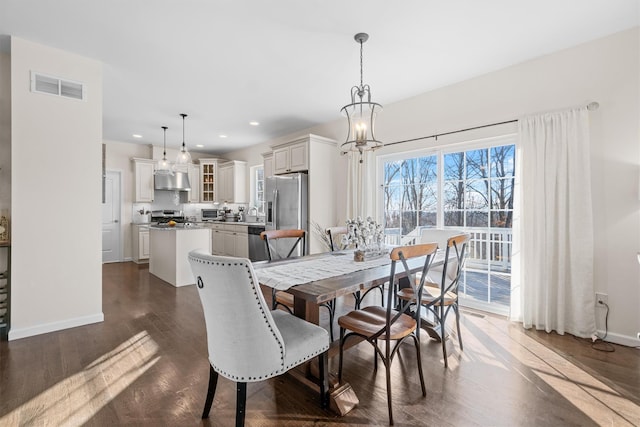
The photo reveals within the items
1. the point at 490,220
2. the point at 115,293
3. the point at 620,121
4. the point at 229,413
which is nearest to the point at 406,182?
the point at 490,220

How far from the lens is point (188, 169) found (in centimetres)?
727

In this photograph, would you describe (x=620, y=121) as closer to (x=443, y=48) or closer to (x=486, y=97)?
(x=486, y=97)

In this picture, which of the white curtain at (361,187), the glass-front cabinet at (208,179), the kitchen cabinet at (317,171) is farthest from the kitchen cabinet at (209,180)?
the white curtain at (361,187)

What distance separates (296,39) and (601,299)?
3.58m

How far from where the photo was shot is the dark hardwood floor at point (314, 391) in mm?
1679

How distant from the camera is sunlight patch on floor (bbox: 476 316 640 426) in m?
1.71

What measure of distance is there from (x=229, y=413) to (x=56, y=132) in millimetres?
2975

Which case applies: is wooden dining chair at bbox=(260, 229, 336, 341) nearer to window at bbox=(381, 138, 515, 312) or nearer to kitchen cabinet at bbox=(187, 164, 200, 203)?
window at bbox=(381, 138, 515, 312)

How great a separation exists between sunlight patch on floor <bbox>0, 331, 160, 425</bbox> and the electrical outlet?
379cm

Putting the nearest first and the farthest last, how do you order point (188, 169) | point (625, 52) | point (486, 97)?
1. point (625, 52)
2. point (486, 97)
3. point (188, 169)

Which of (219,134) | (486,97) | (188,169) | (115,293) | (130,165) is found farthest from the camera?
(188,169)

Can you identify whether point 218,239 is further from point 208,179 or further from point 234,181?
point 208,179

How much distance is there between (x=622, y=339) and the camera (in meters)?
2.58

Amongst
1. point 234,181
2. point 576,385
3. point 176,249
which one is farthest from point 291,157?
point 576,385
